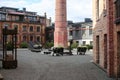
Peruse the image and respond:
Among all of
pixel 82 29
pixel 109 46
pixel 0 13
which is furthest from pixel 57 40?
pixel 109 46

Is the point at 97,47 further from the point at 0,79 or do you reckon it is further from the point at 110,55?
the point at 0,79

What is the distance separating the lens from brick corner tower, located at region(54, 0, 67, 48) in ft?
147

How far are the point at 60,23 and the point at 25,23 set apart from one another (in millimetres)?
26217

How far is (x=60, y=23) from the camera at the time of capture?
4609 centimetres

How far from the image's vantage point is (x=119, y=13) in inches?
468

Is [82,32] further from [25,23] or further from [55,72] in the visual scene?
[55,72]

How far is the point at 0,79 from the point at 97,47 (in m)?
11.1

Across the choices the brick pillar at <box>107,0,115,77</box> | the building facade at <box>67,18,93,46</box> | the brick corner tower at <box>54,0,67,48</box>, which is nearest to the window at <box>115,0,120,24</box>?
the brick pillar at <box>107,0,115,77</box>

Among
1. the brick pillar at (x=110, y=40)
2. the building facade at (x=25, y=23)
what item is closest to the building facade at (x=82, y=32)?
the building facade at (x=25, y=23)

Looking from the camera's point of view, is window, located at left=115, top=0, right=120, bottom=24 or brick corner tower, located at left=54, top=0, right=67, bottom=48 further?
Result: brick corner tower, located at left=54, top=0, right=67, bottom=48

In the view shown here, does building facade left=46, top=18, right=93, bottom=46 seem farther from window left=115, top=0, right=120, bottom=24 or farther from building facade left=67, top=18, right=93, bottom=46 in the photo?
window left=115, top=0, right=120, bottom=24

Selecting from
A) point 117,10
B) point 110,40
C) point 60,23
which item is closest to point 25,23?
point 60,23

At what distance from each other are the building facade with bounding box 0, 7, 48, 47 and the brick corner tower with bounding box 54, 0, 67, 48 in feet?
76.6

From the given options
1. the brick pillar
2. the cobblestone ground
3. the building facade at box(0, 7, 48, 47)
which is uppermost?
the building facade at box(0, 7, 48, 47)
